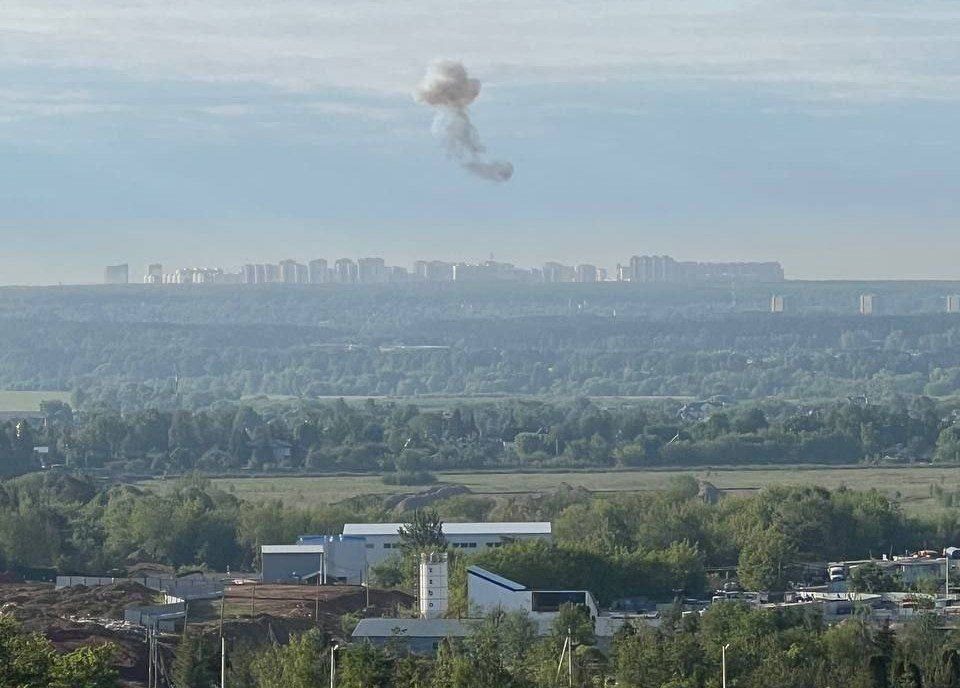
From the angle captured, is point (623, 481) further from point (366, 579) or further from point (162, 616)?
point (162, 616)

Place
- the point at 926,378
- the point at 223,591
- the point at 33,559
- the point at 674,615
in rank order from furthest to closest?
1. the point at 926,378
2. the point at 33,559
3. the point at 223,591
4. the point at 674,615

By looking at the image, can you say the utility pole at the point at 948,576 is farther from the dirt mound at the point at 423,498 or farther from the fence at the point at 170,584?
the dirt mound at the point at 423,498

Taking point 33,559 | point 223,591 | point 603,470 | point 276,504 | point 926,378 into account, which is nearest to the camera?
point 223,591

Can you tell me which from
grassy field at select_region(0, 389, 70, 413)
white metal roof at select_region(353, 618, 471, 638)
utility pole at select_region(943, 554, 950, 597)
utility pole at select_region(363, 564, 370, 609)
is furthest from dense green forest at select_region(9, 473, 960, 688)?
grassy field at select_region(0, 389, 70, 413)

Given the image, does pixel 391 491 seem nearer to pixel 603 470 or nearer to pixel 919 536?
pixel 603 470

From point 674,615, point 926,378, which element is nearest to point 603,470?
point 674,615

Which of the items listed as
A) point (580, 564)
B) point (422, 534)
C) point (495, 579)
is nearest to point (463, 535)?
point (422, 534)
